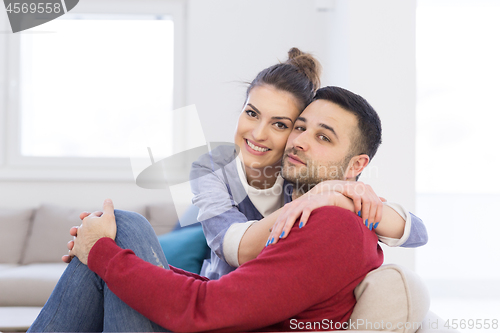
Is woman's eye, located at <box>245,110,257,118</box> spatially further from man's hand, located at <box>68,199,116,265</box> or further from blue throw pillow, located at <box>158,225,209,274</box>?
blue throw pillow, located at <box>158,225,209,274</box>

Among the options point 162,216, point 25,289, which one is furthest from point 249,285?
point 162,216

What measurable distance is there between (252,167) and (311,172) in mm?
326

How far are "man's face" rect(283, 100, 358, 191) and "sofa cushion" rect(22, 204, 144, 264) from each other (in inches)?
77.7

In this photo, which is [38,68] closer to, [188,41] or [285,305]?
[188,41]

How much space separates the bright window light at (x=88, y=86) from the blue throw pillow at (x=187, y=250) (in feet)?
4.74

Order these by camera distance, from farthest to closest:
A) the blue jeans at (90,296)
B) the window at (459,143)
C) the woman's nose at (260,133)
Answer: the window at (459,143), the woman's nose at (260,133), the blue jeans at (90,296)

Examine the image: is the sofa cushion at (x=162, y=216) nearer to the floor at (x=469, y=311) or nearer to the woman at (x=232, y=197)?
the woman at (x=232, y=197)

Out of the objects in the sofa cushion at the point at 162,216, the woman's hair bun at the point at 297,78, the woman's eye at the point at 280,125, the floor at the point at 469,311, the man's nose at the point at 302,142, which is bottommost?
the floor at the point at 469,311

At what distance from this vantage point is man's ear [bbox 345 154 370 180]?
1.30 metres

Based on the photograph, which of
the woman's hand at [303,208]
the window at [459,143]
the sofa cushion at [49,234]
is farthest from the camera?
the window at [459,143]

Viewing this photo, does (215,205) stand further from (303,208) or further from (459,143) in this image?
(459,143)

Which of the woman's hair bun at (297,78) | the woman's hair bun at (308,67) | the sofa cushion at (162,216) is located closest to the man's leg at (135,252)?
the woman's hair bun at (297,78)

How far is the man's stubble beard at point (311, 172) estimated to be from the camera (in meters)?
1.25

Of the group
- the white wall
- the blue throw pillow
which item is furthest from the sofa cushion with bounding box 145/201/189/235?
the blue throw pillow
